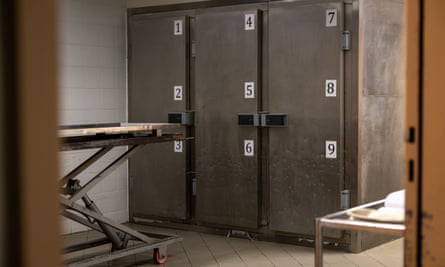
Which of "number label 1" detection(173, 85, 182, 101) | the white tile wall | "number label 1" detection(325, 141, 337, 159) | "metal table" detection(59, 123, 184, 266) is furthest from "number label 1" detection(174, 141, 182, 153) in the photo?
"number label 1" detection(325, 141, 337, 159)

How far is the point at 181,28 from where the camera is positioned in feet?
19.6

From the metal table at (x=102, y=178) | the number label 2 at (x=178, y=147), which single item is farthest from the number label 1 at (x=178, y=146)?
the metal table at (x=102, y=178)

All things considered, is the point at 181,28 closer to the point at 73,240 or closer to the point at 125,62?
the point at 125,62

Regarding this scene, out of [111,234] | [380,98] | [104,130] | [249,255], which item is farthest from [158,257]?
[380,98]

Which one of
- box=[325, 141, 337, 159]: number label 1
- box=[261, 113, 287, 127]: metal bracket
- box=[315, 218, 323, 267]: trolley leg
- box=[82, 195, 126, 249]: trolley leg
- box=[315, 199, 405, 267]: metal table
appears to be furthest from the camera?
box=[261, 113, 287, 127]: metal bracket

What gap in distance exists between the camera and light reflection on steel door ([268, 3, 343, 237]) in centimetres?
514

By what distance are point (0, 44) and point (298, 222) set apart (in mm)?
4850

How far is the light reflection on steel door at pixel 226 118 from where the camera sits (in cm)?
557

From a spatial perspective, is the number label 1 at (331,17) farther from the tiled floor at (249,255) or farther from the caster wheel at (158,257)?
the caster wheel at (158,257)

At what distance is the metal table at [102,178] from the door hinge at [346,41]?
61.2 inches

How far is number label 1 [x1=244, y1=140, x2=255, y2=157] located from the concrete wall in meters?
0.97

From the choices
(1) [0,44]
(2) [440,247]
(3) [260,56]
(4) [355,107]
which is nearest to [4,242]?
(1) [0,44]

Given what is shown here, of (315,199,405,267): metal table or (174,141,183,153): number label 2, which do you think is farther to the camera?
(174,141,183,153): number label 2

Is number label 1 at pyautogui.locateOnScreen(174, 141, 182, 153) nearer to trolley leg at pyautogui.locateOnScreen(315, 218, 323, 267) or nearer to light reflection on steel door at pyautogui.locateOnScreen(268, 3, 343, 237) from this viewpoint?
light reflection on steel door at pyautogui.locateOnScreen(268, 3, 343, 237)
